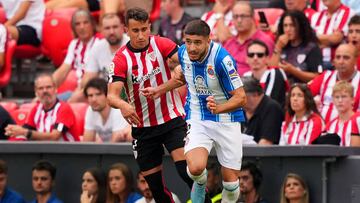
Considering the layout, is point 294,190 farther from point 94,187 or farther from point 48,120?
point 48,120

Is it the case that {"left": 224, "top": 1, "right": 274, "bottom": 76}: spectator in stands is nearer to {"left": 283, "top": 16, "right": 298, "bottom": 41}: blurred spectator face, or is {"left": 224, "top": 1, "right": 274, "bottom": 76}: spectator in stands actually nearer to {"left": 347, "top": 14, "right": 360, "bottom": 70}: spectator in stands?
{"left": 283, "top": 16, "right": 298, "bottom": 41}: blurred spectator face

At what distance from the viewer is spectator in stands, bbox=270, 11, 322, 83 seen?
15.0 m

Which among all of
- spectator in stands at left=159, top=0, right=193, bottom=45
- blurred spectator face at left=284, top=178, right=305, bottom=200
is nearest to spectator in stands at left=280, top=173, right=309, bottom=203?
blurred spectator face at left=284, top=178, right=305, bottom=200

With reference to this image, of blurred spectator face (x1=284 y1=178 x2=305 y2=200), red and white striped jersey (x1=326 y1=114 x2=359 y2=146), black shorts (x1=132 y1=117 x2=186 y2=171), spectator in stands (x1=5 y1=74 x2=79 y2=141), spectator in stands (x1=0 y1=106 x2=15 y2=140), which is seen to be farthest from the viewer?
spectator in stands (x1=0 y1=106 x2=15 y2=140)

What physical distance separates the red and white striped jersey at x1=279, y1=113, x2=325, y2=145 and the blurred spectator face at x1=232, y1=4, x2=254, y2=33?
201 cm

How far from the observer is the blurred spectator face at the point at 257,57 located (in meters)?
15.1

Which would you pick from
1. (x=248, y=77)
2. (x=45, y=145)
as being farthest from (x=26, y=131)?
(x=248, y=77)

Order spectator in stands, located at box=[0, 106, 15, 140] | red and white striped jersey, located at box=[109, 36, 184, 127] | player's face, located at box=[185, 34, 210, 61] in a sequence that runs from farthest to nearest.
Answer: spectator in stands, located at box=[0, 106, 15, 140] → red and white striped jersey, located at box=[109, 36, 184, 127] → player's face, located at box=[185, 34, 210, 61]

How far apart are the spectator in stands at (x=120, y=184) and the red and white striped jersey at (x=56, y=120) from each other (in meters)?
1.21

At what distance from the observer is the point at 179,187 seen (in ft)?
47.6

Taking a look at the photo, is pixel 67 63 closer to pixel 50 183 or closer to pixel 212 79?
pixel 50 183

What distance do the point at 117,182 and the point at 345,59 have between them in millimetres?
3053

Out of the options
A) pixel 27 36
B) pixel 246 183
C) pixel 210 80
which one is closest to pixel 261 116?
pixel 246 183

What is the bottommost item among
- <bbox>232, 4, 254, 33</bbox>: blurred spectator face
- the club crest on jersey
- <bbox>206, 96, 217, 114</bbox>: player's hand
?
<bbox>206, 96, 217, 114</bbox>: player's hand
